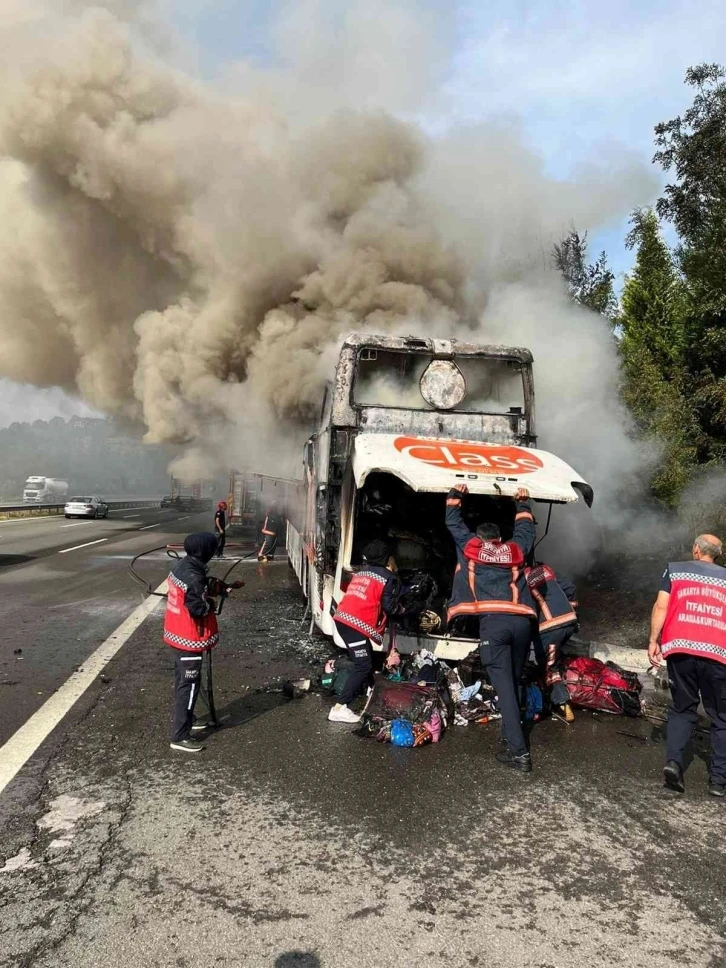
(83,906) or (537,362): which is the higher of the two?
(537,362)

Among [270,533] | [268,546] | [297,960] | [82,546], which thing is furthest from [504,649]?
[82,546]

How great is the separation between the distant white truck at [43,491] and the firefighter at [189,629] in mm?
48492

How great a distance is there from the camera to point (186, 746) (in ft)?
13.1

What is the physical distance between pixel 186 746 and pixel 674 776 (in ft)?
9.14

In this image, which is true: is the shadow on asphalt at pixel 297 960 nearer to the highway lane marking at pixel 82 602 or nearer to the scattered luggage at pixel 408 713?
the scattered luggage at pixel 408 713

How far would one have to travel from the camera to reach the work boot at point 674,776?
12.0ft

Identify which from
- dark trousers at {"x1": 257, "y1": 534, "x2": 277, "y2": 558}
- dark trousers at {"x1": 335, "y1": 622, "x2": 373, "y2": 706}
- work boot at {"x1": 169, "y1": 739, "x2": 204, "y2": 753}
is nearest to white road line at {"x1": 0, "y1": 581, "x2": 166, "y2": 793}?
work boot at {"x1": 169, "y1": 739, "x2": 204, "y2": 753}

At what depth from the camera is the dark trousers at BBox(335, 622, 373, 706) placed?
15.0ft

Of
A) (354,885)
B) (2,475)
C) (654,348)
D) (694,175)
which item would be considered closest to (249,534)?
(654,348)

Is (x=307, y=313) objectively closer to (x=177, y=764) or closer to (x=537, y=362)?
(x=537, y=362)

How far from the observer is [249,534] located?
21453 mm

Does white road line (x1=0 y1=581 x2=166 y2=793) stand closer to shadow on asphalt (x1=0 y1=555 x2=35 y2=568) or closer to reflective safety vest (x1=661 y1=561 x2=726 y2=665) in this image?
reflective safety vest (x1=661 y1=561 x2=726 y2=665)

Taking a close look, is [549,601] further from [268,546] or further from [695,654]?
[268,546]

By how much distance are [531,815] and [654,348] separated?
16.6 meters
